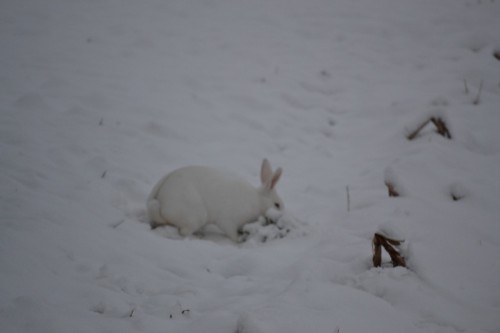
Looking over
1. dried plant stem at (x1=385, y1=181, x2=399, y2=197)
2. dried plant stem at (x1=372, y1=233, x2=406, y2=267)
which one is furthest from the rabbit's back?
dried plant stem at (x1=372, y1=233, x2=406, y2=267)

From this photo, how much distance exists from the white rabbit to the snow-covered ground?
19 centimetres

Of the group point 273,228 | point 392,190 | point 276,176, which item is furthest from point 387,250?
point 276,176

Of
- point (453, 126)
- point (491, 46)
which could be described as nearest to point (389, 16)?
point (491, 46)

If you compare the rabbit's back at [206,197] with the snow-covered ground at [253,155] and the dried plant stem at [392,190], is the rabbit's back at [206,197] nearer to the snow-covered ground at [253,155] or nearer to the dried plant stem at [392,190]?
the snow-covered ground at [253,155]

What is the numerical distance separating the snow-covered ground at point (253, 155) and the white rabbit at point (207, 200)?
0.61ft

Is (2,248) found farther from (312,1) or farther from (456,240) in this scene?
(312,1)

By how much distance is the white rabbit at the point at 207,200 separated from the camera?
11.8 feet

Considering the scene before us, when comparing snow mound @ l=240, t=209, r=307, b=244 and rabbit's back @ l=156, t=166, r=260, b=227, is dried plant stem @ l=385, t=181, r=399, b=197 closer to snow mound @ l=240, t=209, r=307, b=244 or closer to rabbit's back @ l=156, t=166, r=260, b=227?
snow mound @ l=240, t=209, r=307, b=244

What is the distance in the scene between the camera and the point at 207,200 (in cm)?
391

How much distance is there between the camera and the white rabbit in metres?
3.59

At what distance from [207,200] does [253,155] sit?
1.63 m

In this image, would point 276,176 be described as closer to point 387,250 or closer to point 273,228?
point 273,228

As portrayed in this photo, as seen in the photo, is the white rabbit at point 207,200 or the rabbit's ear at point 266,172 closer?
the white rabbit at point 207,200

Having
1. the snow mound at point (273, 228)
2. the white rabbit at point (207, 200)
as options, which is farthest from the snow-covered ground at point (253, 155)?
the white rabbit at point (207, 200)
